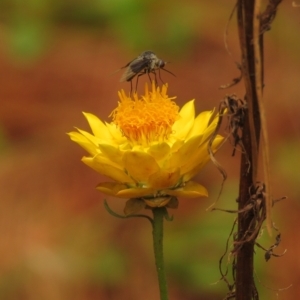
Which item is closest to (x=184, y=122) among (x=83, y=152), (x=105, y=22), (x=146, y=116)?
(x=146, y=116)

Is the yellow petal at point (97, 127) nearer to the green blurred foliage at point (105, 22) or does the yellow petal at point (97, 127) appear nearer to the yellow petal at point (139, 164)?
the yellow petal at point (139, 164)

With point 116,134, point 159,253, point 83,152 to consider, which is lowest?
point 159,253

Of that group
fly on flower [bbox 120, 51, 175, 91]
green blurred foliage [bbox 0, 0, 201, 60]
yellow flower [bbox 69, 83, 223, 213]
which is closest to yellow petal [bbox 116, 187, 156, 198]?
yellow flower [bbox 69, 83, 223, 213]

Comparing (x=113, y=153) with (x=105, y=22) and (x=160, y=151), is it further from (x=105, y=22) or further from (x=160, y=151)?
(x=105, y=22)

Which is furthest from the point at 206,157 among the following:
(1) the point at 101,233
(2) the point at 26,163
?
(2) the point at 26,163

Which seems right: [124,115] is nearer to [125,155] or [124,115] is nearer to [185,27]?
[125,155]
